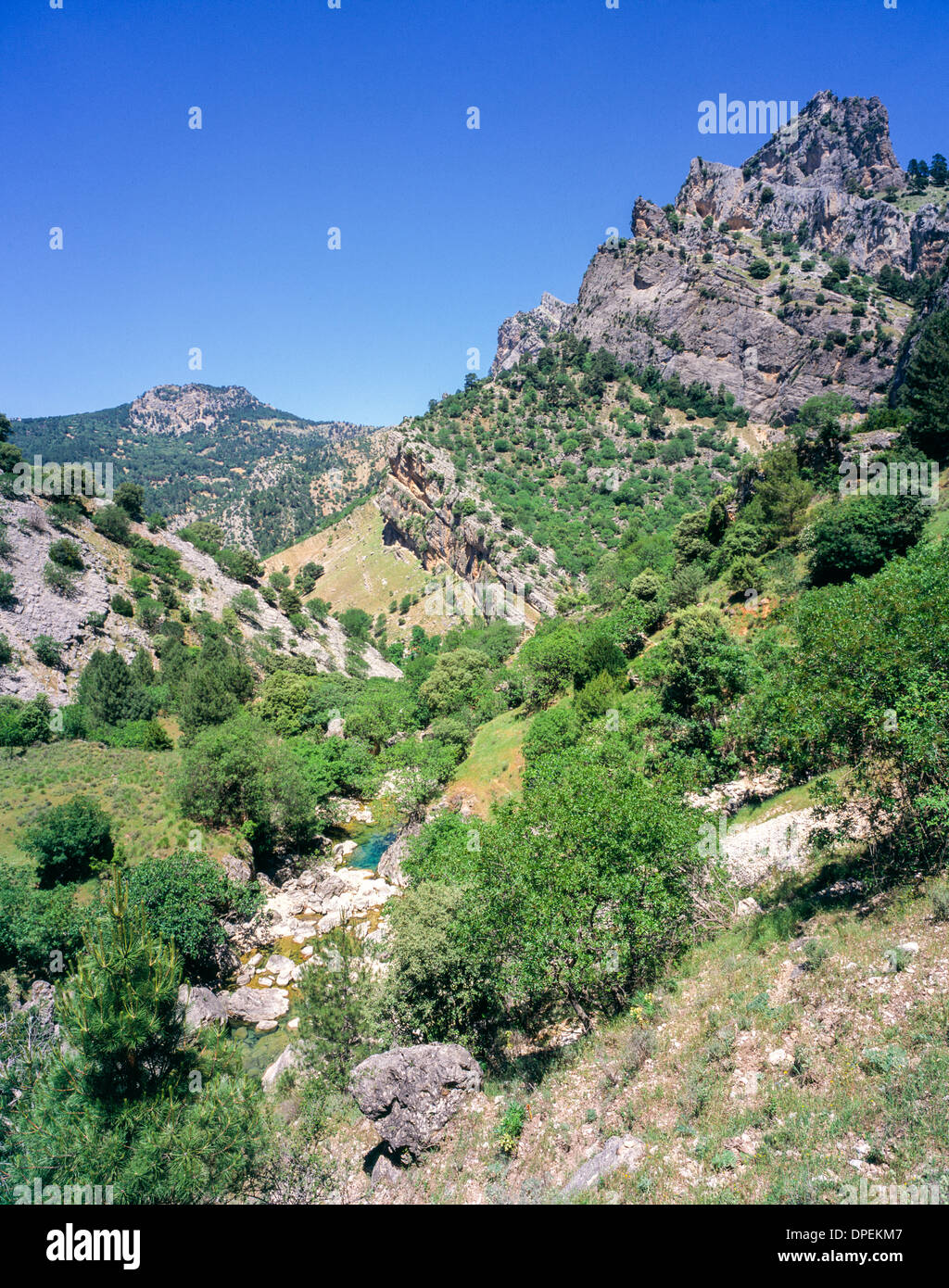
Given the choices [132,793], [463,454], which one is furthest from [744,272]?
[132,793]

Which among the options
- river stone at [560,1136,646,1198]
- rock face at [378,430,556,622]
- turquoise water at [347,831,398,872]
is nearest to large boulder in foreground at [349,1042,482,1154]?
river stone at [560,1136,646,1198]

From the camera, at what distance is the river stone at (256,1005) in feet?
76.6

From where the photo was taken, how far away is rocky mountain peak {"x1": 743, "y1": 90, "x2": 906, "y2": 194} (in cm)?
12306

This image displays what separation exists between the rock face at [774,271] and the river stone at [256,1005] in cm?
11199

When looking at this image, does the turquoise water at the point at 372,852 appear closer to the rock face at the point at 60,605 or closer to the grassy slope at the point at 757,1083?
the grassy slope at the point at 757,1083

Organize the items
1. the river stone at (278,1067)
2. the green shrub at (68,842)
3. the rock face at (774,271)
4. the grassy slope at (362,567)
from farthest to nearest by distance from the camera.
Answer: the grassy slope at (362,567) → the rock face at (774,271) → the green shrub at (68,842) → the river stone at (278,1067)

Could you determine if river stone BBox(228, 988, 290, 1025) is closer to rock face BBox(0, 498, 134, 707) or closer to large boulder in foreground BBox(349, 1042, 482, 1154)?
large boulder in foreground BBox(349, 1042, 482, 1154)

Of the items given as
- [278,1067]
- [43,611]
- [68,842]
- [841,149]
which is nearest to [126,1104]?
[278,1067]

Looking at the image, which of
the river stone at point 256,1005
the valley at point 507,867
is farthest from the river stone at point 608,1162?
the river stone at point 256,1005

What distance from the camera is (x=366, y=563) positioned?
110 meters
